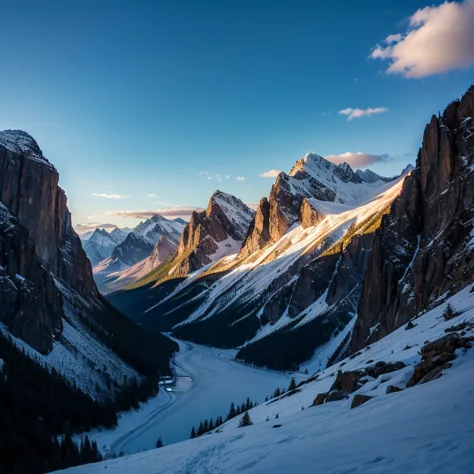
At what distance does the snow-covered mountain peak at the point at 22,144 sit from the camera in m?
149

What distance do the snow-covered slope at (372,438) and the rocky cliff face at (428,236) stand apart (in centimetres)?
2810

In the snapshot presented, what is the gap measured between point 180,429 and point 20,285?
44217 millimetres

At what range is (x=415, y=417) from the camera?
15828 mm

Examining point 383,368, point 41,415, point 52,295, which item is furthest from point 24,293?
point 383,368

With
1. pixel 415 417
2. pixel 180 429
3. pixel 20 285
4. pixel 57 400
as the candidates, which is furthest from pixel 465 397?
pixel 20 285

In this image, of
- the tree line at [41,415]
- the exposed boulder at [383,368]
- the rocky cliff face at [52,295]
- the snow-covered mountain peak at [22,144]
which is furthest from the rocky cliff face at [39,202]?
the exposed boulder at [383,368]

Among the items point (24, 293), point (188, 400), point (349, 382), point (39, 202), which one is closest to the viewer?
point (349, 382)

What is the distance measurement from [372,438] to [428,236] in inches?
2521

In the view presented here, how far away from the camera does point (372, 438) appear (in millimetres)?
15242

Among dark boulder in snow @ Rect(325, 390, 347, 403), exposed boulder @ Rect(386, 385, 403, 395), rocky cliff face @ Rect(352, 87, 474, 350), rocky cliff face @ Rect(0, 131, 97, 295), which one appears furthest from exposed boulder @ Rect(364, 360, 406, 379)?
rocky cliff face @ Rect(0, 131, 97, 295)

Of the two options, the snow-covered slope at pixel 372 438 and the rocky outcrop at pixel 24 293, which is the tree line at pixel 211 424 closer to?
the snow-covered slope at pixel 372 438

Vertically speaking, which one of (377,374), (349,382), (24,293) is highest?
(24,293)

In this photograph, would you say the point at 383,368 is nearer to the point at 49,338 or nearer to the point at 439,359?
the point at 439,359

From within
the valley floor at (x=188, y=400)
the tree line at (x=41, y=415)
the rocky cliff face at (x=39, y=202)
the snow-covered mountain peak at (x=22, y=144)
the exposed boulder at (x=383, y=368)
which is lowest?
the valley floor at (x=188, y=400)
